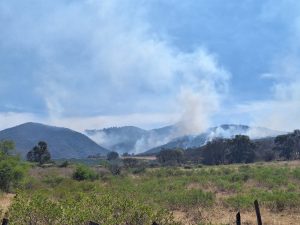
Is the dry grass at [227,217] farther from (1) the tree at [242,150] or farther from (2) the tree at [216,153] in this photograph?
(2) the tree at [216,153]

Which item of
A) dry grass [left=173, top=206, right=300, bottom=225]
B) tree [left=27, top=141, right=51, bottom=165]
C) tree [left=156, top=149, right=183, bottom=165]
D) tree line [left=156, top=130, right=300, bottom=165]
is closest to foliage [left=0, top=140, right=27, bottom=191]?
dry grass [left=173, top=206, right=300, bottom=225]

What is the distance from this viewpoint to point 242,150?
352ft

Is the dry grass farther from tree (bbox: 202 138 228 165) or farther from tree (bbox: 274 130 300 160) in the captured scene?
tree (bbox: 274 130 300 160)

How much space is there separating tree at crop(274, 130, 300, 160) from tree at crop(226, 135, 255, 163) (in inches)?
347

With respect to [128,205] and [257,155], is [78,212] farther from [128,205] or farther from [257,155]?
[257,155]

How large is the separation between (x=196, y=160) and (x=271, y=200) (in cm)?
9567

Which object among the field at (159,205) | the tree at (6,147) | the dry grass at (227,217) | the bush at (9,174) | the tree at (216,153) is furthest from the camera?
the tree at (216,153)

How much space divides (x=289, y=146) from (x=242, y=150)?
1270 centimetres

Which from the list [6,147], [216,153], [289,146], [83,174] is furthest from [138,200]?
[289,146]

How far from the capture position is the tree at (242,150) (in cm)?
10662

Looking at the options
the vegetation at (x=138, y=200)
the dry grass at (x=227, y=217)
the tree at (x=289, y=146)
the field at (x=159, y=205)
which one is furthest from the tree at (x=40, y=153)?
the dry grass at (x=227, y=217)

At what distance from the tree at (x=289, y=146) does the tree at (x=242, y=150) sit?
881 cm

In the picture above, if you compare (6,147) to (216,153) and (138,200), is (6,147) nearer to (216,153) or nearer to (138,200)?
(138,200)

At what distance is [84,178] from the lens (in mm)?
50281
